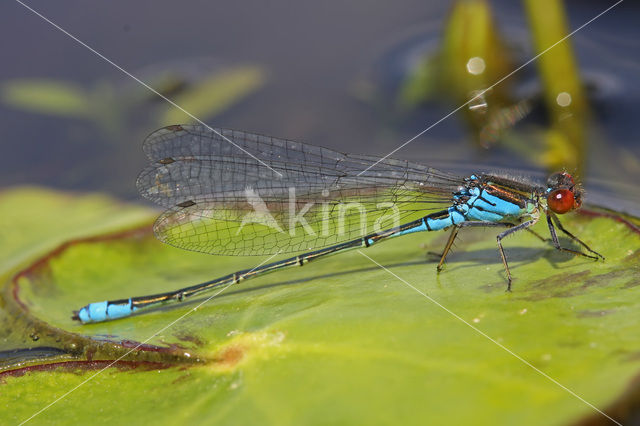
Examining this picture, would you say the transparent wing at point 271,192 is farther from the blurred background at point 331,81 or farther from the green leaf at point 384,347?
the blurred background at point 331,81

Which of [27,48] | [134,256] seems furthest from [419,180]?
[27,48]

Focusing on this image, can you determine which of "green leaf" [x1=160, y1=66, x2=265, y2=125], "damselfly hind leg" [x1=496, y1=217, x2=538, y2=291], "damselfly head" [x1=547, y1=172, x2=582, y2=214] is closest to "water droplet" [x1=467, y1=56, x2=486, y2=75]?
"green leaf" [x1=160, y1=66, x2=265, y2=125]

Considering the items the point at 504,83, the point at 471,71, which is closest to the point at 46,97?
the point at 471,71

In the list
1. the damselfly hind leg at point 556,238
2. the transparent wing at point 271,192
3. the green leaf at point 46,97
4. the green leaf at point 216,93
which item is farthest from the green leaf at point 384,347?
the green leaf at point 46,97

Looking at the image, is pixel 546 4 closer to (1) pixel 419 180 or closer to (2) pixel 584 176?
(2) pixel 584 176

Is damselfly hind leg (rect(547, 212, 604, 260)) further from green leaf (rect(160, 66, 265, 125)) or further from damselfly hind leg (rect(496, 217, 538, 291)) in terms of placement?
green leaf (rect(160, 66, 265, 125))
